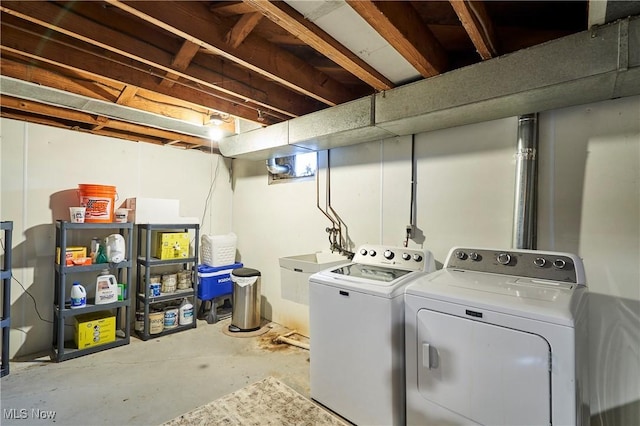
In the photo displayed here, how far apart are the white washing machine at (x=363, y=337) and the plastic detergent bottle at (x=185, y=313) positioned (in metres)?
2.03

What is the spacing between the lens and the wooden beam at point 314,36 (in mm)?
1400

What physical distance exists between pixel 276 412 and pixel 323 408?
339 millimetres

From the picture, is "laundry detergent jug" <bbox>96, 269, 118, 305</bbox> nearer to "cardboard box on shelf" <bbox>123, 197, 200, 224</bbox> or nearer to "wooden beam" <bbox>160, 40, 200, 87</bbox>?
"cardboard box on shelf" <bbox>123, 197, 200, 224</bbox>

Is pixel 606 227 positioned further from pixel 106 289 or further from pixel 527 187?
pixel 106 289

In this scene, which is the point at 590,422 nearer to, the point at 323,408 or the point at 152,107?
the point at 323,408

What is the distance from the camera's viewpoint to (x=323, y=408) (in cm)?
221

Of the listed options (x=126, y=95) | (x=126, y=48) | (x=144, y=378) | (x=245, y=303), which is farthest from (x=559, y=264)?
(x=126, y=95)

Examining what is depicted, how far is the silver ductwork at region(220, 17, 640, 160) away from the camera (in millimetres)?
1468

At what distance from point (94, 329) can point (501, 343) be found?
349 centimetres

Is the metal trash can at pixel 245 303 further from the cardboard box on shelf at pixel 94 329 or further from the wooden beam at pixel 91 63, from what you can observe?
the wooden beam at pixel 91 63

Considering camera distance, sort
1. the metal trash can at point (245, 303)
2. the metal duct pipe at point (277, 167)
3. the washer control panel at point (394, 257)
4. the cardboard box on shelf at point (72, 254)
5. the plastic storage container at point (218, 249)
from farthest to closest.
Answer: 1. the plastic storage container at point (218, 249)
2. the metal duct pipe at point (277, 167)
3. the metal trash can at point (245, 303)
4. the cardboard box on shelf at point (72, 254)
5. the washer control panel at point (394, 257)

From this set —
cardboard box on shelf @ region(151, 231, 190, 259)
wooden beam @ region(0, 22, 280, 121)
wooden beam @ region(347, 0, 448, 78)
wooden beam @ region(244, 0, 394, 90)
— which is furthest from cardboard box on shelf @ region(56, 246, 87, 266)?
wooden beam @ region(347, 0, 448, 78)

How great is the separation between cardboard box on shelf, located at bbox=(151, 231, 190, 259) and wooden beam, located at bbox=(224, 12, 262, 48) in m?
2.46

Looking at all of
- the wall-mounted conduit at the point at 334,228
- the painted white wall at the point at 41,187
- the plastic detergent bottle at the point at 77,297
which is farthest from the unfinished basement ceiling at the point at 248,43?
the plastic detergent bottle at the point at 77,297
